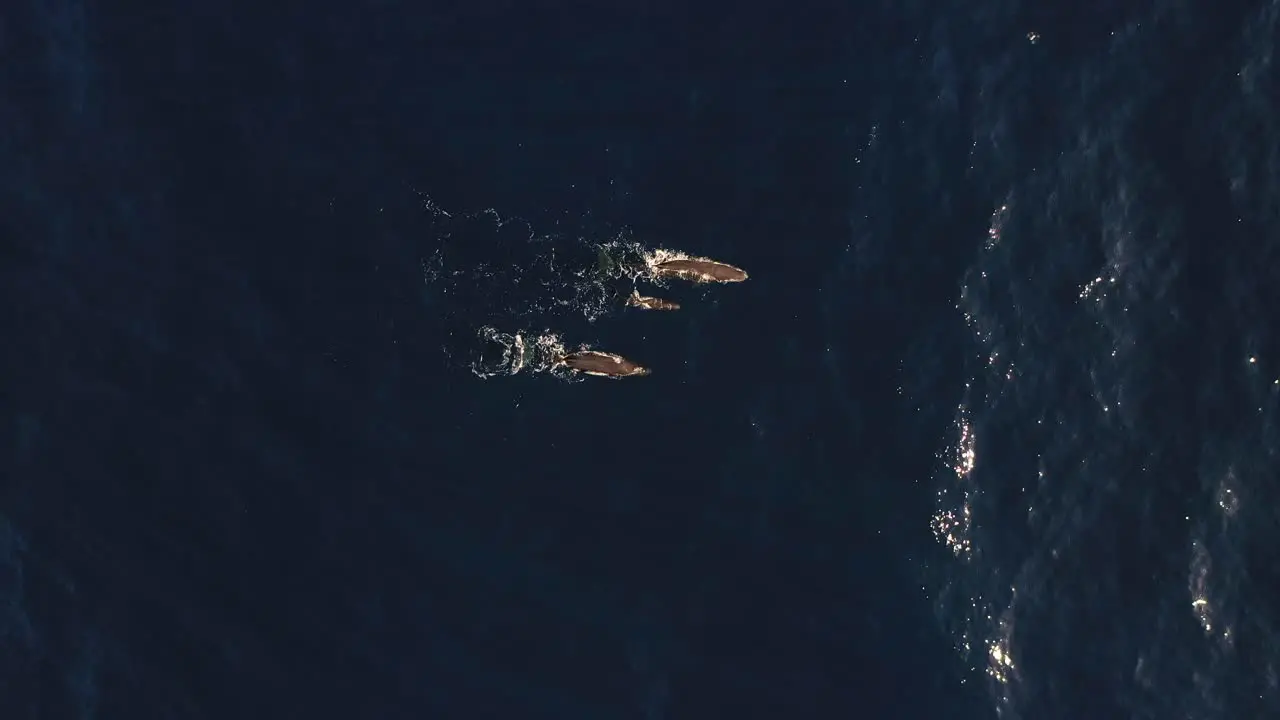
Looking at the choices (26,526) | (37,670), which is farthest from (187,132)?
(37,670)

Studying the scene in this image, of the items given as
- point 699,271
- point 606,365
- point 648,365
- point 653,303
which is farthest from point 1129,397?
point 606,365

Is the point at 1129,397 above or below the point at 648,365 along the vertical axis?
below

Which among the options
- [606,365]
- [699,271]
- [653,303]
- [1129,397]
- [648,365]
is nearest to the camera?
[1129,397]


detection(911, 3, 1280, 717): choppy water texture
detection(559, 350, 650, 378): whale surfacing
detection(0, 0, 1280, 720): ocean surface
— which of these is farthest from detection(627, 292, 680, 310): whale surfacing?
detection(911, 3, 1280, 717): choppy water texture

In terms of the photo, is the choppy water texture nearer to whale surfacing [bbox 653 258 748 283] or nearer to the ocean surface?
the ocean surface

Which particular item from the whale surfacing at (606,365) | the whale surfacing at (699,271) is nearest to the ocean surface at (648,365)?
the whale surfacing at (606,365)

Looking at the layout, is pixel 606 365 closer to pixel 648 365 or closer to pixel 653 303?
pixel 648 365

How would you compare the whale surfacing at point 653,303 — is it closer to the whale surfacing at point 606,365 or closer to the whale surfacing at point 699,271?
the whale surfacing at point 699,271
